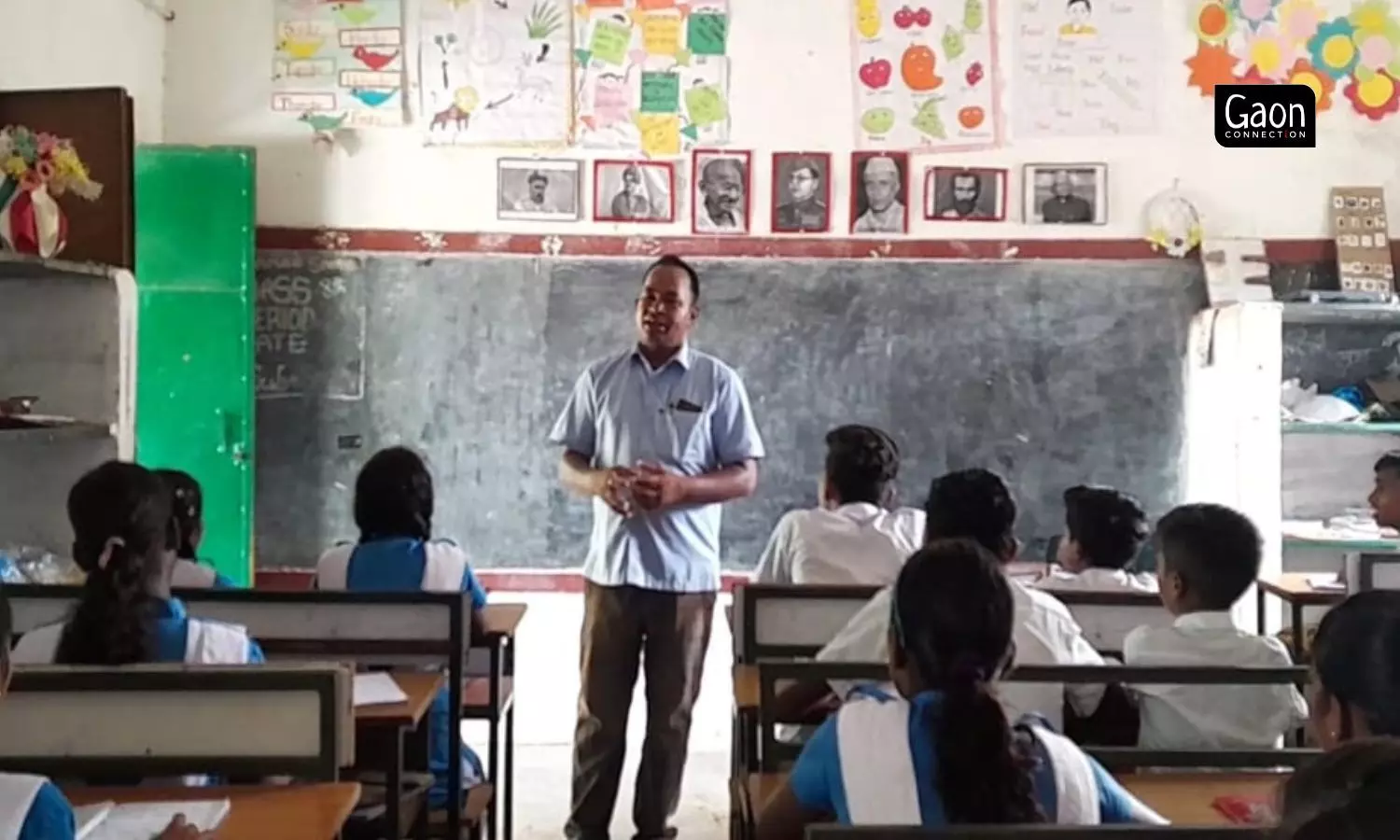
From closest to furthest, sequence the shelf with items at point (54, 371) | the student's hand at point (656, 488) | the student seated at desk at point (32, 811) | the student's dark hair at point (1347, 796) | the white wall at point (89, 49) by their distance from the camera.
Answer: the student's dark hair at point (1347, 796) < the student seated at desk at point (32, 811) < the student's hand at point (656, 488) < the shelf with items at point (54, 371) < the white wall at point (89, 49)

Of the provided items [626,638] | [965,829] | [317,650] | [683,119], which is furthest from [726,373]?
[965,829]

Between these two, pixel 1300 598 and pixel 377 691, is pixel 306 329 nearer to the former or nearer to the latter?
pixel 377 691

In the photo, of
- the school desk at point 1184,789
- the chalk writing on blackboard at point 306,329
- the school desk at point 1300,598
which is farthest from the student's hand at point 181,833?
the chalk writing on blackboard at point 306,329

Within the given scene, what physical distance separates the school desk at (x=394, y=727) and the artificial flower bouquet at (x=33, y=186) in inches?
63.6

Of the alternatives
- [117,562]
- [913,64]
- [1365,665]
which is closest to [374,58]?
[913,64]

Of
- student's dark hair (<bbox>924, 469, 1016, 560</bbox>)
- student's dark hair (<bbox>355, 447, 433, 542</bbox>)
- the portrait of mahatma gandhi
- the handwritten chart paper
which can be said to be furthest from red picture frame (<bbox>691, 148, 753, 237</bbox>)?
student's dark hair (<bbox>924, 469, 1016, 560</bbox>)

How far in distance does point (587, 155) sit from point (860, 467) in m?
2.12

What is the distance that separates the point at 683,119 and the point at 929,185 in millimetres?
882

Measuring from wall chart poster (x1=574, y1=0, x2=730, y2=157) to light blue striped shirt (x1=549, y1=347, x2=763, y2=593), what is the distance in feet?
5.19

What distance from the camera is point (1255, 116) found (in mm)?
4992

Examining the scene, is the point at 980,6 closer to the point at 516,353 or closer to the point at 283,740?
the point at 516,353

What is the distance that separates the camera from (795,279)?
4953 mm

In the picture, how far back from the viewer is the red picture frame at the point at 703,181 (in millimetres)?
4961

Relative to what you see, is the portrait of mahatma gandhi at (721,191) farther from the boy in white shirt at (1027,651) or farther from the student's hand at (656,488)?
the boy in white shirt at (1027,651)
